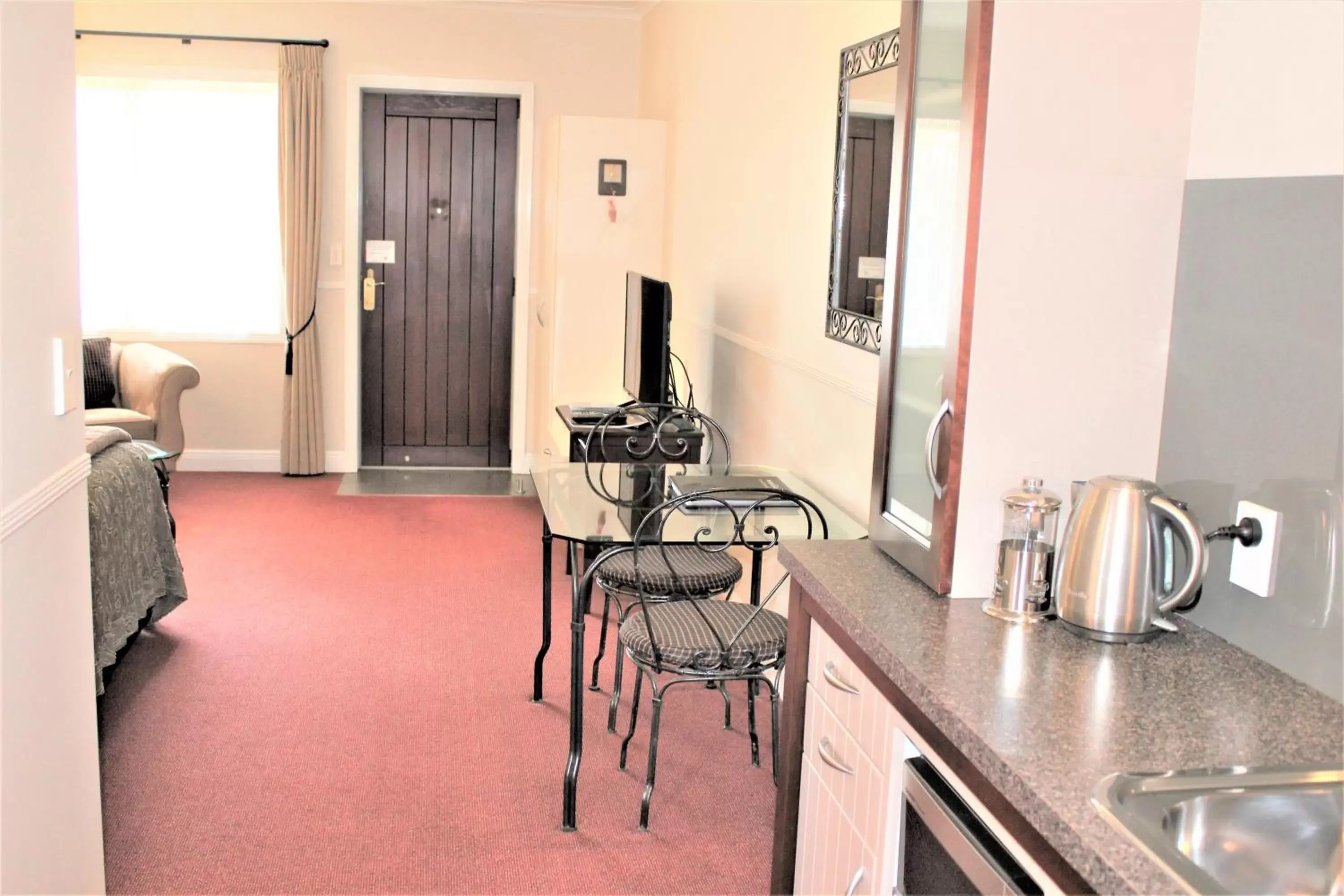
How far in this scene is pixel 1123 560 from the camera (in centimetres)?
177

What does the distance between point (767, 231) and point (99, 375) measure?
3.79 metres

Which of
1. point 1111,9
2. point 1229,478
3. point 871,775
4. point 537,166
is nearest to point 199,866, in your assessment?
point 871,775

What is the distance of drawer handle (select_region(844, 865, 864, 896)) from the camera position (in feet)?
6.10

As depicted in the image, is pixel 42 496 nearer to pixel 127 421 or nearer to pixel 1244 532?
pixel 1244 532

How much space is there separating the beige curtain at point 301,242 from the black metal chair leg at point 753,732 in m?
4.20

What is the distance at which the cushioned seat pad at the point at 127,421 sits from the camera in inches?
230

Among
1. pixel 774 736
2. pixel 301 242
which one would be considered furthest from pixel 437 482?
pixel 774 736

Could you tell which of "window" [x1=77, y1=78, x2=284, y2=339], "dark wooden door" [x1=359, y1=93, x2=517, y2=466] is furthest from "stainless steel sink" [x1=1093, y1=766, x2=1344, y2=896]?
"window" [x1=77, y1=78, x2=284, y2=339]

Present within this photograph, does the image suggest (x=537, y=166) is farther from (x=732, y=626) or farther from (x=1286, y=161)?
(x=1286, y=161)

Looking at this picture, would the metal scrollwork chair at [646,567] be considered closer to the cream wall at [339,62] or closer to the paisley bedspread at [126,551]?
the paisley bedspread at [126,551]

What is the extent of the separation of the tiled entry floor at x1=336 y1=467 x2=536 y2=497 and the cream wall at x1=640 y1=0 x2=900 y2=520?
1591 millimetres

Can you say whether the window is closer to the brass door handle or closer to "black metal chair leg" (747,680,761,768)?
the brass door handle

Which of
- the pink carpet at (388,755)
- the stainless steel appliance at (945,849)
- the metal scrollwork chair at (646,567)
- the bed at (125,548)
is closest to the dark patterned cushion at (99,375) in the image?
the pink carpet at (388,755)

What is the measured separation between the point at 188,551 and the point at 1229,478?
4.47 m
